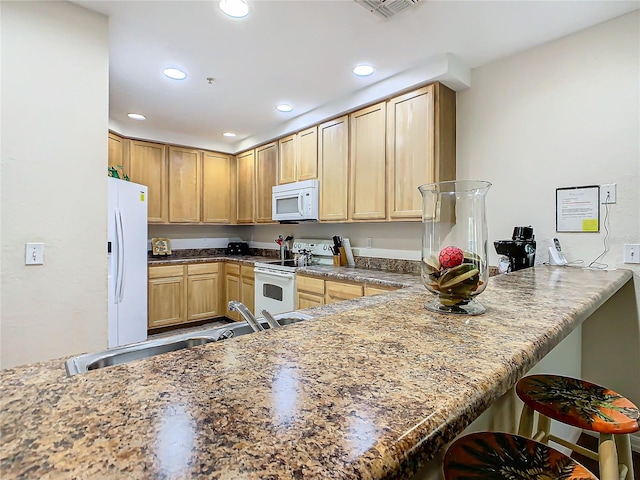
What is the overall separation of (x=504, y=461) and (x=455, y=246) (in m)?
0.60

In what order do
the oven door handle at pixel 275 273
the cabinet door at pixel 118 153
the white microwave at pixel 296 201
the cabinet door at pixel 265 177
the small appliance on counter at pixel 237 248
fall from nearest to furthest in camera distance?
1. the oven door handle at pixel 275 273
2. the white microwave at pixel 296 201
3. the cabinet door at pixel 118 153
4. the cabinet door at pixel 265 177
5. the small appliance on counter at pixel 237 248

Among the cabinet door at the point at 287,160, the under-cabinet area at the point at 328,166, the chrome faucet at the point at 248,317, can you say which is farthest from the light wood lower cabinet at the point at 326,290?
the chrome faucet at the point at 248,317

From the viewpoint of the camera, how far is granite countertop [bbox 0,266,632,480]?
363 millimetres

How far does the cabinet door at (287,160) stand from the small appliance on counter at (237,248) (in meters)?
1.50

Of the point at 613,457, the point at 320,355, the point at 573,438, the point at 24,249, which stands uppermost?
the point at 24,249

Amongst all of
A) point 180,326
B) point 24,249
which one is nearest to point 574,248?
point 24,249

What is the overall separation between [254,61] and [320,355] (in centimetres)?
253

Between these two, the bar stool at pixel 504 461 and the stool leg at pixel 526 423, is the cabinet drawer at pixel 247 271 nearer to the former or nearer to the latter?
the stool leg at pixel 526 423

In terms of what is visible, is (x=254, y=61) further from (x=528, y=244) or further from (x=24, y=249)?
(x=528, y=244)

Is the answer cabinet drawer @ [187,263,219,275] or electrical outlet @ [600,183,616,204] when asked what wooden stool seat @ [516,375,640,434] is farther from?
cabinet drawer @ [187,263,219,275]

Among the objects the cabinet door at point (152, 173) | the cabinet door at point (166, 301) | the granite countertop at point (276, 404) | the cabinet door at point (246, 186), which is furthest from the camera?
the cabinet door at point (246, 186)

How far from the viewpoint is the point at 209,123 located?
159 inches

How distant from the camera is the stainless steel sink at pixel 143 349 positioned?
97cm

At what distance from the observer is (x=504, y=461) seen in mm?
805
